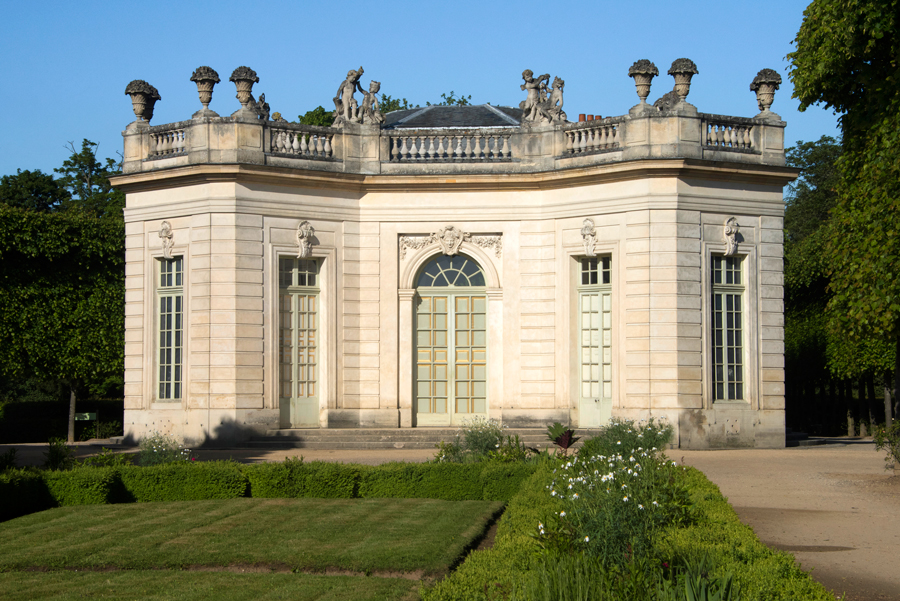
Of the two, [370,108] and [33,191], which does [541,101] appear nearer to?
[370,108]

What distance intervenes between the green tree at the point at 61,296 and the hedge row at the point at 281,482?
455 inches

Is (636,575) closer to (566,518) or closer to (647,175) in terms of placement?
(566,518)

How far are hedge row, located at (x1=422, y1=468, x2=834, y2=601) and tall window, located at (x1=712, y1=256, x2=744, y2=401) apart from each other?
10.4m

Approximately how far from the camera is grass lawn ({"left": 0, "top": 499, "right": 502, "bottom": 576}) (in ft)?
29.1

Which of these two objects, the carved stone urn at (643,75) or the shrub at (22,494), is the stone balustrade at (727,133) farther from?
the shrub at (22,494)

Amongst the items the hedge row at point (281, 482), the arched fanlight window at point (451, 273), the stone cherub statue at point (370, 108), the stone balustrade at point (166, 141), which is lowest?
the hedge row at point (281, 482)

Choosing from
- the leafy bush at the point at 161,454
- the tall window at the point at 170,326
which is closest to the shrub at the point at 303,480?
the leafy bush at the point at 161,454

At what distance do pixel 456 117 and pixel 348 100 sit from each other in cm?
362

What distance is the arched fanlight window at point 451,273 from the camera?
69.6 ft

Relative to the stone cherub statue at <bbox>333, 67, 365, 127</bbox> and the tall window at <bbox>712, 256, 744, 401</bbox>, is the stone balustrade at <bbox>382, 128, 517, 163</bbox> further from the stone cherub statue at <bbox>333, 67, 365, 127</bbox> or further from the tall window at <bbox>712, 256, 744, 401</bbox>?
the tall window at <bbox>712, 256, 744, 401</bbox>

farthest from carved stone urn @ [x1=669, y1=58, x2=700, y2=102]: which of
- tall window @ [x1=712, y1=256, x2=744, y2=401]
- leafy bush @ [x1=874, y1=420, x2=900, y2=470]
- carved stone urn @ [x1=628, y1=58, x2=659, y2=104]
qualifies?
leafy bush @ [x1=874, y1=420, x2=900, y2=470]

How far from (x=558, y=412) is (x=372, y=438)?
3848 millimetres

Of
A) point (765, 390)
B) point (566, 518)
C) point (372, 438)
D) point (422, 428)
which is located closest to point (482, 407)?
point (422, 428)

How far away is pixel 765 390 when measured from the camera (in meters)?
19.6
